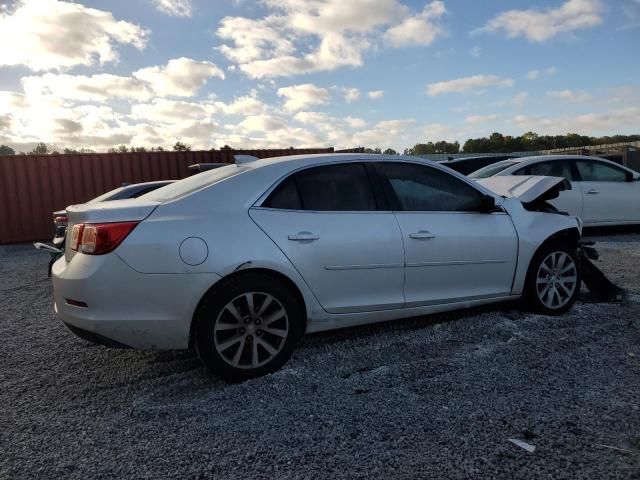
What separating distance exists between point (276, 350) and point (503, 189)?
2842 mm

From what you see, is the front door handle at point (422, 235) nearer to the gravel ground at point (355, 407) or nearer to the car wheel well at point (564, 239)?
the gravel ground at point (355, 407)

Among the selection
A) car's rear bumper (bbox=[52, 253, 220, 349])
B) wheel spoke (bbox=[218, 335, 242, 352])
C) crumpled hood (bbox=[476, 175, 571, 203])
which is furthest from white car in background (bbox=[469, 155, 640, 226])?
car's rear bumper (bbox=[52, 253, 220, 349])

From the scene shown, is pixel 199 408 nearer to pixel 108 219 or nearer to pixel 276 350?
pixel 276 350

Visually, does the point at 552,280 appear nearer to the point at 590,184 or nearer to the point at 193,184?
the point at 193,184

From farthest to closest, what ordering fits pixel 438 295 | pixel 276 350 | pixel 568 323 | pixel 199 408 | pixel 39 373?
pixel 568 323, pixel 438 295, pixel 39 373, pixel 276 350, pixel 199 408

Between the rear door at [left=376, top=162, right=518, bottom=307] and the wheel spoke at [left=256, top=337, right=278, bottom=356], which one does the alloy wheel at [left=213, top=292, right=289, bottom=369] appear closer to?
the wheel spoke at [left=256, top=337, right=278, bottom=356]

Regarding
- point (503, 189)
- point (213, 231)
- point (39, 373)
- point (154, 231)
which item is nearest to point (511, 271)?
point (503, 189)

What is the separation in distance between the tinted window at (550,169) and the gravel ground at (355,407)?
15.8ft

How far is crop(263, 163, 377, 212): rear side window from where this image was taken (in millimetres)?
3443

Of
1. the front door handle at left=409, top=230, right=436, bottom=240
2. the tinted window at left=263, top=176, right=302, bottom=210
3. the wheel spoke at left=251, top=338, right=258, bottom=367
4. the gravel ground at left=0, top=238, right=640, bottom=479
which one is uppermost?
the tinted window at left=263, top=176, right=302, bottom=210

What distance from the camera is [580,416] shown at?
2666mm

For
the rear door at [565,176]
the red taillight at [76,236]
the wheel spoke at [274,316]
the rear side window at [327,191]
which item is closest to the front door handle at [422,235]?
the rear side window at [327,191]

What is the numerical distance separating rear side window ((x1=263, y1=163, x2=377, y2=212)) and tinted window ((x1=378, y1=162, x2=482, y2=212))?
0.25 m

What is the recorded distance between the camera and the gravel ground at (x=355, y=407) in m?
2.31
